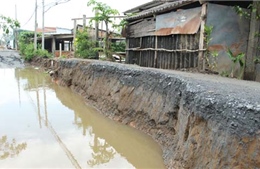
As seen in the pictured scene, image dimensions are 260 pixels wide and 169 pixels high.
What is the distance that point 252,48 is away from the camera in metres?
8.08

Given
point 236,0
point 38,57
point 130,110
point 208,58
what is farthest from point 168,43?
point 38,57

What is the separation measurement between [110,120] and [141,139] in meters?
A: 1.72

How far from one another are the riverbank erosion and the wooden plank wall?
2473 mm

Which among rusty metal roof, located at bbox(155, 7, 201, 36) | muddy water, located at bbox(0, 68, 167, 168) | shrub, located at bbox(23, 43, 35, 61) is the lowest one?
muddy water, located at bbox(0, 68, 167, 168)

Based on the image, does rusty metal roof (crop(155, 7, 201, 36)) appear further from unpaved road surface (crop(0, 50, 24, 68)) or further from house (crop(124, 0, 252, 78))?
unpaved road surface (crop(0, 50, 24, 68))

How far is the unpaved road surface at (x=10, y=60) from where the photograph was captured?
2338 centimetres

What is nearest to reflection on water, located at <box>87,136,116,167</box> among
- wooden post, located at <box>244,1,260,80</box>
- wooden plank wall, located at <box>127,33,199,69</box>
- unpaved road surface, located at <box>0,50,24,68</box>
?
wooden plank wall, located at <box>127,33,199,69</box>

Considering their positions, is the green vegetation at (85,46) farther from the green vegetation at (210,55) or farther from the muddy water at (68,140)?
the green vegetation at (210,55)

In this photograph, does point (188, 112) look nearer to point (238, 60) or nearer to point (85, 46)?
point (238, 60)

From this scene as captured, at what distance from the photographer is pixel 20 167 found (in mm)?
4242

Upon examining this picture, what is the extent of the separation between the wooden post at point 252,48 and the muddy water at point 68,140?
15.3ft

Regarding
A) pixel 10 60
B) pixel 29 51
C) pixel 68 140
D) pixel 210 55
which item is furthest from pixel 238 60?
pixel 10 60

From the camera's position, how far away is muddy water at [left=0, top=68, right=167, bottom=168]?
4598 millimetres

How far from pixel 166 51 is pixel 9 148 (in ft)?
21.6
